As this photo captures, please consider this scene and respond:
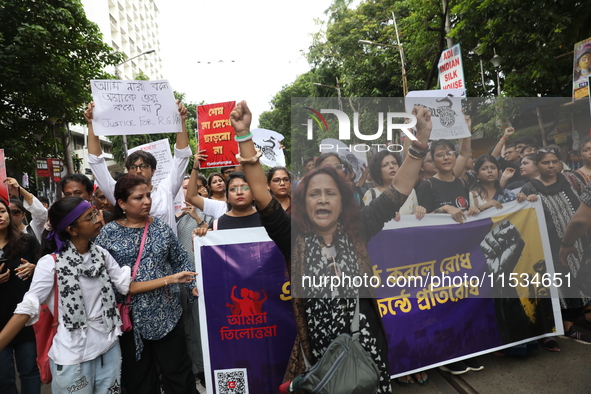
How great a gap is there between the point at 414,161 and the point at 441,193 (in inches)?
12.0

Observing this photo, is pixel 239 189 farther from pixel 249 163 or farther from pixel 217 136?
pixel 217 136

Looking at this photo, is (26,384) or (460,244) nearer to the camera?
(460,244)

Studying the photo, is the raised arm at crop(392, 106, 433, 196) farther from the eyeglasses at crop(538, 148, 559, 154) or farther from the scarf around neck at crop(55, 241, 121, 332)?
the scarf around neck at crop(55, 241, 121, 332)

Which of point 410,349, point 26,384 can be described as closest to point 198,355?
point 26,384

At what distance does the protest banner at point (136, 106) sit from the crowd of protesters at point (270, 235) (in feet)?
1.38

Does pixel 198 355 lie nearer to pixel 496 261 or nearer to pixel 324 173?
pixel 324 173

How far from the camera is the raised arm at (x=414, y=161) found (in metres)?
2.04

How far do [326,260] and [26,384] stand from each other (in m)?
2.40

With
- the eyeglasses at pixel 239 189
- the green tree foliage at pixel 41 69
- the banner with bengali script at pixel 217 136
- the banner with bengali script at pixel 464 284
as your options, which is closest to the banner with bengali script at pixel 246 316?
the eyeglasses at pixel 239 189

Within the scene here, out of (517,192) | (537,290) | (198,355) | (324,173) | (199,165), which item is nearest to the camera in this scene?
(324,173)

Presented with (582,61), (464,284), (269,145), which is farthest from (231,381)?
(582,61)

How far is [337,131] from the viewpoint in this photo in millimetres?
2008

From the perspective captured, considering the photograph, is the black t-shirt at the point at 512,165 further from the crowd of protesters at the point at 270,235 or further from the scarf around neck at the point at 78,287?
the scarf around neck at the point at 78,287

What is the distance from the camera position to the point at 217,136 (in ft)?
14.9
